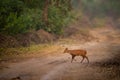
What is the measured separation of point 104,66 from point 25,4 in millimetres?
12188

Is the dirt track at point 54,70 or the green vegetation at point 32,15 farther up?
the green vegetation at point 32,15

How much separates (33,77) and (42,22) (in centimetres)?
1390

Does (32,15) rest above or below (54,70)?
above

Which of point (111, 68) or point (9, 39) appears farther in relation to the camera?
point (9, 39)

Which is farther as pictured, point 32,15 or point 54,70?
point 32,15

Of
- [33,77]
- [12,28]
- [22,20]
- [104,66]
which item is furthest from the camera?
[22,20]

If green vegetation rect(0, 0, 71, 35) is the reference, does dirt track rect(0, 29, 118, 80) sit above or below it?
below

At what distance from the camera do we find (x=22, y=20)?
21.6 metres

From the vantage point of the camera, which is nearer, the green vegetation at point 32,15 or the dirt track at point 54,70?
the dirt track at point 54,70

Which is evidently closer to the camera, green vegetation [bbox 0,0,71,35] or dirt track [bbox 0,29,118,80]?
dirt track [bbox 0,29,118,80]

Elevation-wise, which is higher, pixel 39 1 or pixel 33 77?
pixel 39 1

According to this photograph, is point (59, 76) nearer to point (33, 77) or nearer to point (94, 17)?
point (33, 77)

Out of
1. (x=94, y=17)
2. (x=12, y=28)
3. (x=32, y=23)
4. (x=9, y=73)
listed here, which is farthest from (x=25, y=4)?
(x=94, y=17)

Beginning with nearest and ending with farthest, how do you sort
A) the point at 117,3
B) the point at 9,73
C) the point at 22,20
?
the point at 9,73, the point at 22,20, the point at 117,3
